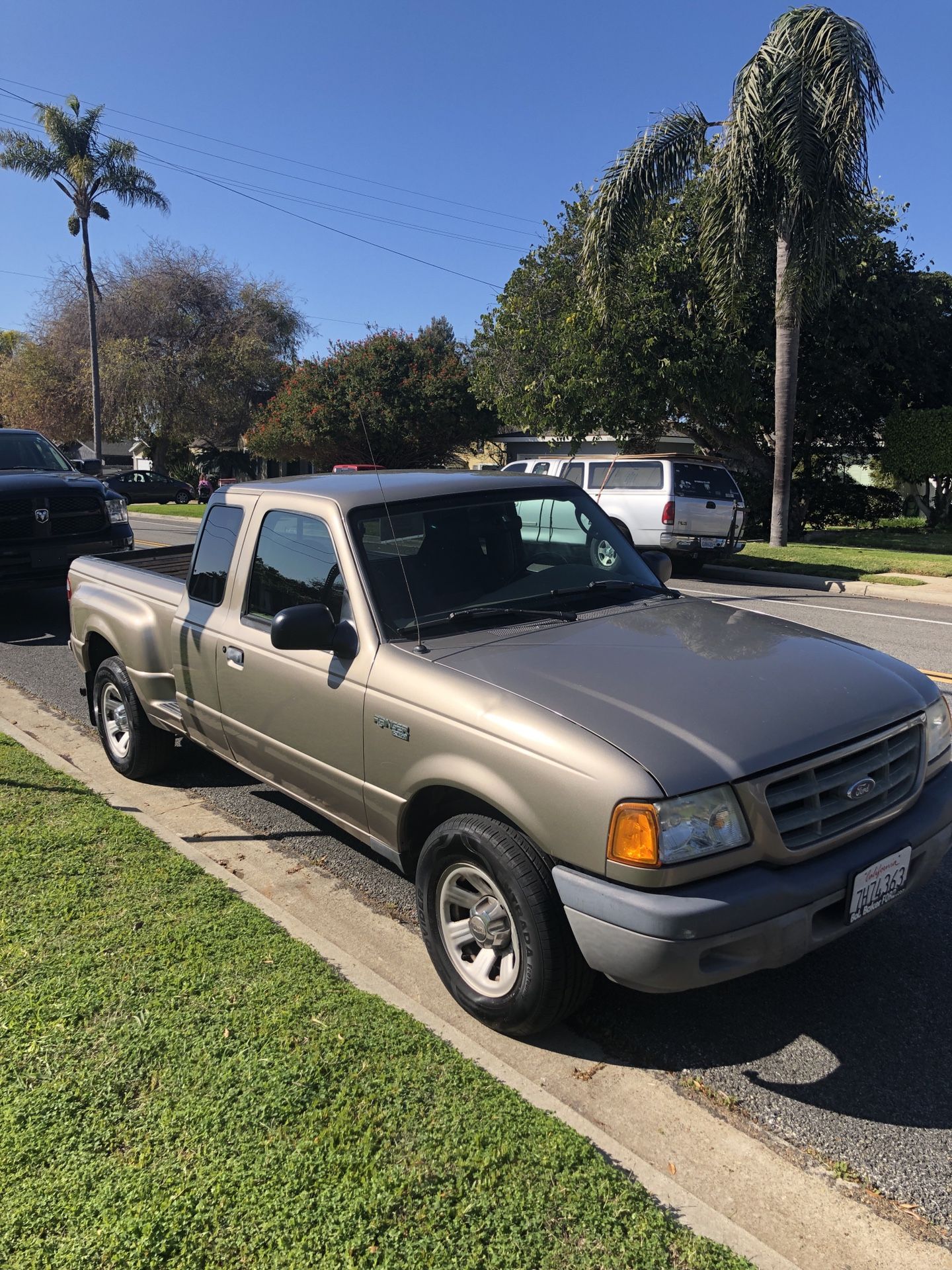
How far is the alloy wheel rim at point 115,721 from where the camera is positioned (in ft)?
18.5

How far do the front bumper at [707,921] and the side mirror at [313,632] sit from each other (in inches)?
50.3

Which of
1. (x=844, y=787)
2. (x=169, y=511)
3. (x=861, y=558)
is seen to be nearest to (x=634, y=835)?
(x=844, y=787)

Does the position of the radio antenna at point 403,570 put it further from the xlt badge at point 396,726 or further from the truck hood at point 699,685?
the xlt badge at point 396,726

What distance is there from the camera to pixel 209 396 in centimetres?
4616

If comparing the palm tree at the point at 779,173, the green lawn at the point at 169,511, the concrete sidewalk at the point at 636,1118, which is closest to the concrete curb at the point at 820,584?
the palm tree at the point at 779,173

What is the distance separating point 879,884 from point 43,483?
9563 mm

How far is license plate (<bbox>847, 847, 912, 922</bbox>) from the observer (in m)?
2.90

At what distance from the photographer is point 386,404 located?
37594mm

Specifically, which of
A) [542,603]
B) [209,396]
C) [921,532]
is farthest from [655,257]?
[209,396]

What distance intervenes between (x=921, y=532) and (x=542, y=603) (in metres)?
23.1

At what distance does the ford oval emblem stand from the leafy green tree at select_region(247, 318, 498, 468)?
34933 mm

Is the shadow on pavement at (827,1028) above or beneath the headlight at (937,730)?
beneath

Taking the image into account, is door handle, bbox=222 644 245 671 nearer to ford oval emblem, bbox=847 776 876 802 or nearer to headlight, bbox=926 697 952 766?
ford oval emblem, bbox=847 776 876 802

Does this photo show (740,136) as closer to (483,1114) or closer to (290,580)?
(290,580)
